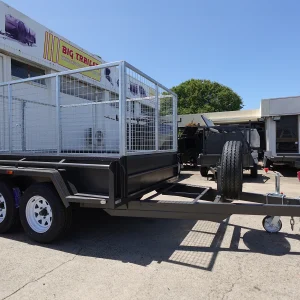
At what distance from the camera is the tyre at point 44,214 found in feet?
13.9

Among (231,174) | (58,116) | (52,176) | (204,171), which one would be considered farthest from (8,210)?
(204,171)

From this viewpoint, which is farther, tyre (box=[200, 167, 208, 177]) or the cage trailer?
tyre (box=[200, 167, 208, 177])

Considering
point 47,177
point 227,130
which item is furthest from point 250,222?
point 227,130

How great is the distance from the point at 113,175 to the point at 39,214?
149cm

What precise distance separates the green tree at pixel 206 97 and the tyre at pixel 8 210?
40.2m

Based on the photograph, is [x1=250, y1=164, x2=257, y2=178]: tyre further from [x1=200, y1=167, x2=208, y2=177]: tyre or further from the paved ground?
the paved ground

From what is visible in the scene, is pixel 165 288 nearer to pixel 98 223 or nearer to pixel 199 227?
pixel 199 227

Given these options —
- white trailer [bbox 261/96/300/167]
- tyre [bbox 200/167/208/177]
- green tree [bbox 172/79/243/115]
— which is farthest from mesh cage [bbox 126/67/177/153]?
green tree [bbox 172/79/243/115]

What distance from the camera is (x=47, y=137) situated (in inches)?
226

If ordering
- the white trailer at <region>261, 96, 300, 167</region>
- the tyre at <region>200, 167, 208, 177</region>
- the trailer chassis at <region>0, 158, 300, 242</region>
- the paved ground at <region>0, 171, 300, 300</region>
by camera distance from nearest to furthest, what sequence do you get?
the paved ground at <region>0, 171, 300, 300</region>, the trailer chassis at <region>0, 158, 300, 242</region>, the tyre at <region>200, 167, 208, 177</region>, the white trailer at <region>261, 96, 300, 167</region>

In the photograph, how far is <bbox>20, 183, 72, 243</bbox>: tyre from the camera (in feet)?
13.9

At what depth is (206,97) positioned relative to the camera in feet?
147

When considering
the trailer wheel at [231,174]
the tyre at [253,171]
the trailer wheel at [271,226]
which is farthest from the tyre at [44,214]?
the tyre at [253,171]

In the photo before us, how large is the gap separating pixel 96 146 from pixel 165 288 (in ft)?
8.10
